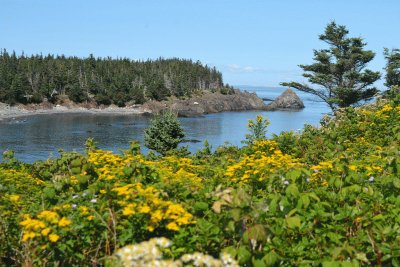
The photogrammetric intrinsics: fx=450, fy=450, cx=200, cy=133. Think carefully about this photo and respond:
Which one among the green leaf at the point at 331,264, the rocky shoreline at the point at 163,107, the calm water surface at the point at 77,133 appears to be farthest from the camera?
the rocky shoreline at the point at 163,107

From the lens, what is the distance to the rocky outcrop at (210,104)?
12975cm

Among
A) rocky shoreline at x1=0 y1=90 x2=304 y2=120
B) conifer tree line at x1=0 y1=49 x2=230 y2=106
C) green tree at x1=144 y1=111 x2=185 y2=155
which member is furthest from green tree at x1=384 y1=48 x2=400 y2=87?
conifer tree line at x1=0 y1=49 x2=230 y2=106

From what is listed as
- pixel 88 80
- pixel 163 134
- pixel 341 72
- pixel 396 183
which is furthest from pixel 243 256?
pixel 88 80

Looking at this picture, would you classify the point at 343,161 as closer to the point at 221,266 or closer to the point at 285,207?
Answer: the point at 285,207

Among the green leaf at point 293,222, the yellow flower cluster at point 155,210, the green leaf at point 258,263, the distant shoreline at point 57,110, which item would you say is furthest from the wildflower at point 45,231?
the distant shoreline at point 57,110

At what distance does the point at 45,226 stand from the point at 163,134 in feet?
98.6

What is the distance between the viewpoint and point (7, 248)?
456 cm

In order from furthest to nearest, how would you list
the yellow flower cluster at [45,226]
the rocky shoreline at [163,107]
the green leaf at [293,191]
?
the rocky shoreline at [163,107]
the green leaf at [293,191]
the yellow flower cluster at [45,226]

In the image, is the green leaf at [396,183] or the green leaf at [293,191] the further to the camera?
the green leaf at [396,183]

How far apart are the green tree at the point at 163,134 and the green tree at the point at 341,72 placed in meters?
14.5

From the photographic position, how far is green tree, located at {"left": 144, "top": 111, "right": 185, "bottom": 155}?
3353cm

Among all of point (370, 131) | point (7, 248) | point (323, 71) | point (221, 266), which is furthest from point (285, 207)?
point (323, 71)

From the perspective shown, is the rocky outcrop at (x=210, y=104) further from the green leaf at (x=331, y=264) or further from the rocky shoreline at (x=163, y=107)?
the green leaf at (x=331, y=264)

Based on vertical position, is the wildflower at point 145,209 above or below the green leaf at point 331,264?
above
